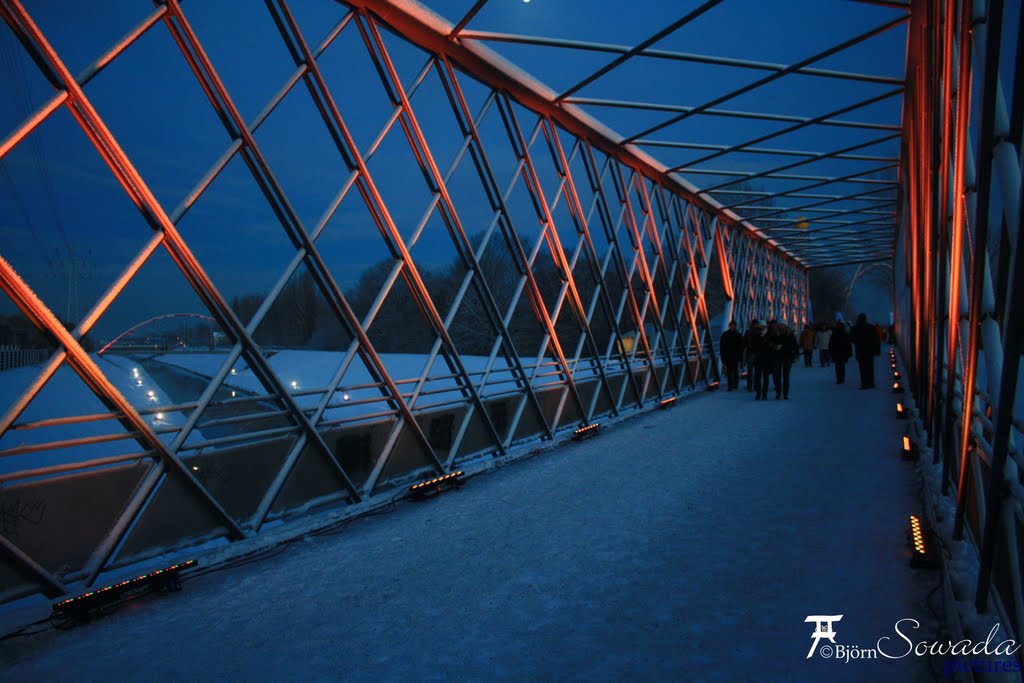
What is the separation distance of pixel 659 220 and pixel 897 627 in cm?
1252

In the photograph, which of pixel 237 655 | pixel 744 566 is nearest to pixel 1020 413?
pixel 744 566

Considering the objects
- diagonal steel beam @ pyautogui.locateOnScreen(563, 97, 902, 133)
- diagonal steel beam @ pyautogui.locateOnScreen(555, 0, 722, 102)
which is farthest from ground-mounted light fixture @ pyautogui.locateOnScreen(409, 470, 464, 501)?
diagonal steel beam @ pyautogui.locateOnScreen(563, 97, 902, 133)

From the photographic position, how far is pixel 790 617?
110 inches

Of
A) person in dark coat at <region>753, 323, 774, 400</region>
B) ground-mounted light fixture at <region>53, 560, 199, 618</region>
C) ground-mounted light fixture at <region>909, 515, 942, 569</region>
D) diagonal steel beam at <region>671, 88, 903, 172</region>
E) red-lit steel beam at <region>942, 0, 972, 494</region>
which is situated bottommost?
ground-mounted light fixture at <region>53, 560, 199, 618</region>

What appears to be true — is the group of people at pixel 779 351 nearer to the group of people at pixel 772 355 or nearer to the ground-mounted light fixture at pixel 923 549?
Result: the group of people at pixel 772 355

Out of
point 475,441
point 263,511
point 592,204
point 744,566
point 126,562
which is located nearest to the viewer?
point 744,566

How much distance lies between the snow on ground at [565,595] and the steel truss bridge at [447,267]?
1.89 feet

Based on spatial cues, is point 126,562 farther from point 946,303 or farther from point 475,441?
point 946,303

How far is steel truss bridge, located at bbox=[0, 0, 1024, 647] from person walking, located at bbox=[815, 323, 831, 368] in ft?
27.1

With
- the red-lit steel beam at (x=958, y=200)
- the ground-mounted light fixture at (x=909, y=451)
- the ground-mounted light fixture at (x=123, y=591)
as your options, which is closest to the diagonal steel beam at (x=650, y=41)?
the red-lit steel beam at (x=958, y=200)

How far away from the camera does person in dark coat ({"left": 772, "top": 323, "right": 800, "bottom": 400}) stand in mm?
11234

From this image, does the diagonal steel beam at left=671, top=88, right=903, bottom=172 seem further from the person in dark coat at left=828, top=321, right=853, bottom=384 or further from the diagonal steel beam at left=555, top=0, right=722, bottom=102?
the person in dark coat at left=828, top=321, right=853, bottom=384

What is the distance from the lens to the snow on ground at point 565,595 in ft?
8.45

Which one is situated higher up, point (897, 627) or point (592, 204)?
point (592, 204)
